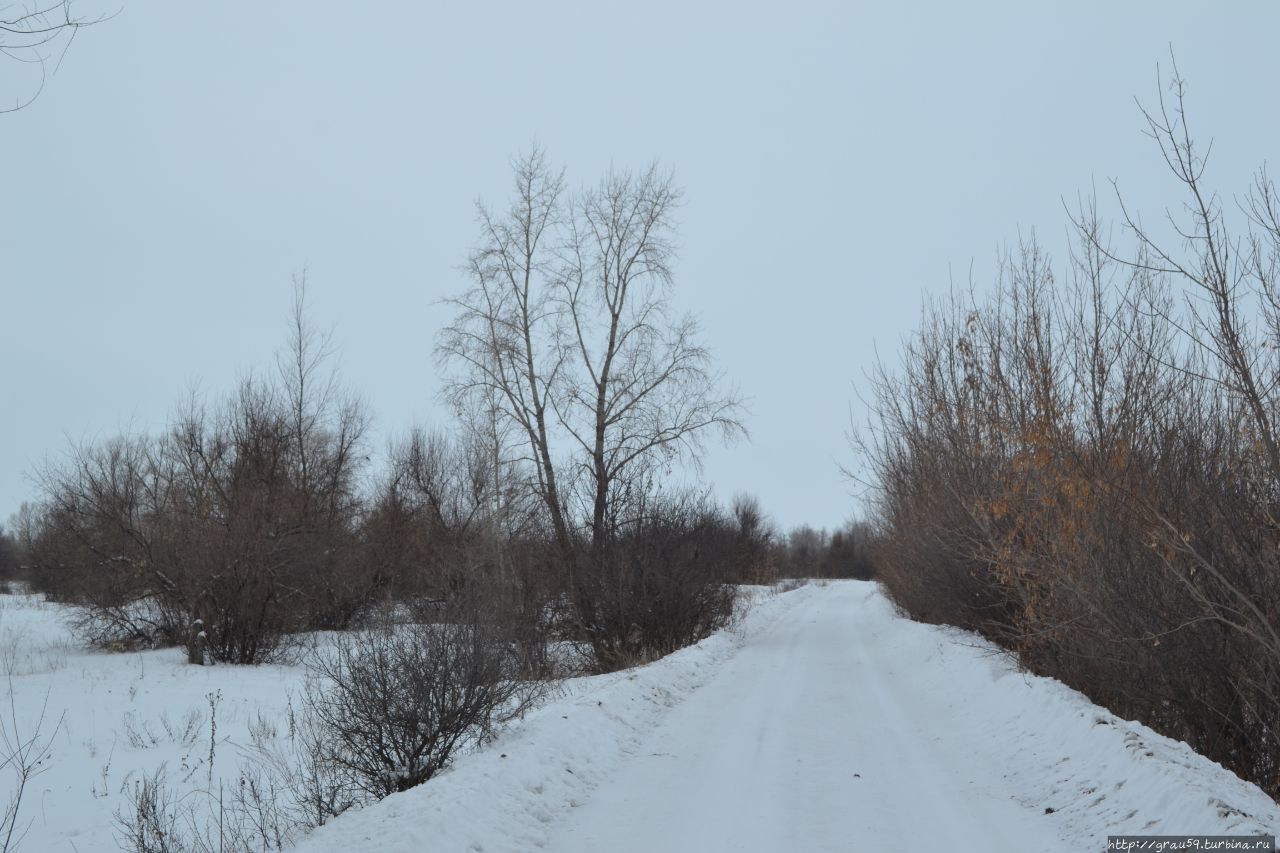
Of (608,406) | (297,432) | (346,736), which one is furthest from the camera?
(297,432)

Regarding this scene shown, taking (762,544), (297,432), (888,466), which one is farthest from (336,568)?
(762,544)

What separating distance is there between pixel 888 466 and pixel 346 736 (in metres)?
17.1

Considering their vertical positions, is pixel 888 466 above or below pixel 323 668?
above

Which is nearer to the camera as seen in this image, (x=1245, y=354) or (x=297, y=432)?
(x=1245, y=354)

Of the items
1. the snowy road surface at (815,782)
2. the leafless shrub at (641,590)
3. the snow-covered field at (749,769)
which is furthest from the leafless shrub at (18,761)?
the leafless shrub at (641,590)

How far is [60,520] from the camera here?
84.2 feet

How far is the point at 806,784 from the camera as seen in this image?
284 inches

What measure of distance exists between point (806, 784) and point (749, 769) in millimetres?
706

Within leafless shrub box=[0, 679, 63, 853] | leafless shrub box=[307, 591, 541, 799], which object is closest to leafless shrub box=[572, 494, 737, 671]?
leafless shrub box=[307, 591, 541, 799]

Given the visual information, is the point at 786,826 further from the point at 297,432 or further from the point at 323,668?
the point at 297,432

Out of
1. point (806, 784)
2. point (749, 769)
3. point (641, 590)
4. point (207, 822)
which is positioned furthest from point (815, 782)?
point (641, 590)

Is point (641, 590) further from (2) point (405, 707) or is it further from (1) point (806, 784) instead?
(1) point (806, 784)

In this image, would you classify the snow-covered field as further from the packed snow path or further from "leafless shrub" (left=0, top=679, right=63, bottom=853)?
"leafless shrub" (left=0, top=679, right=63, bottom=853)

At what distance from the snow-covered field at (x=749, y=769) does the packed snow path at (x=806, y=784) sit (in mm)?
29
